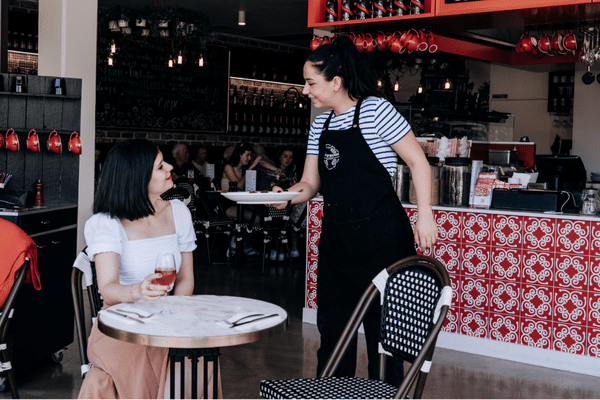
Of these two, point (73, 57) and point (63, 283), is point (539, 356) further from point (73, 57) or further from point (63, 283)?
point (73, 57)

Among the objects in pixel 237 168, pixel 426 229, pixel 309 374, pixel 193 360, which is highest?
pixel 237 168

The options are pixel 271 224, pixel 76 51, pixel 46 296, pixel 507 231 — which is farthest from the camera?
pixel 271 224

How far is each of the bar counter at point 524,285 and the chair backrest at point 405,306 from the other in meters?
2.29

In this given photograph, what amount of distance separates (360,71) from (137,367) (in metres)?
1.54

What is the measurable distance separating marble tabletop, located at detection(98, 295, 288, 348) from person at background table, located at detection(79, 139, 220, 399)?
0.13m

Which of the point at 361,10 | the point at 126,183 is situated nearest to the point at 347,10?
the point at 361,10

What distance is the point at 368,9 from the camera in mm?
5750

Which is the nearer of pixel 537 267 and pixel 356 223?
pixel 356 223

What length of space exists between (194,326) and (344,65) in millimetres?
1398

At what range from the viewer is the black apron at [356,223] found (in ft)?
9.52

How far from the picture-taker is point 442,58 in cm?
920

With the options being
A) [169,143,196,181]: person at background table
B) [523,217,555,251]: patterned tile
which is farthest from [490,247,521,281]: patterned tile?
[169,143,196,181]: person at background table

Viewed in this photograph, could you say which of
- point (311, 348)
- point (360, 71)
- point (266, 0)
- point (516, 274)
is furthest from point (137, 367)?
point (266, 0)

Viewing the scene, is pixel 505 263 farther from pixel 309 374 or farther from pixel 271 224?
pixel 271 224
